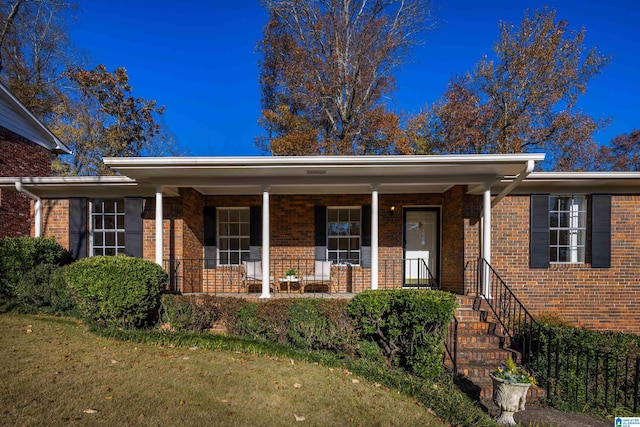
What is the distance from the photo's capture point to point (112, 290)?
253 inches

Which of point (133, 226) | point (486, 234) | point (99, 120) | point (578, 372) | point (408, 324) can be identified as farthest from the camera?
point (99, 120)

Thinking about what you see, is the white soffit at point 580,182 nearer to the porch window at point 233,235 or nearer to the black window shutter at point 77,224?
the porch window at point 233,235

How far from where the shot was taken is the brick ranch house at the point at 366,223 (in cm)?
752

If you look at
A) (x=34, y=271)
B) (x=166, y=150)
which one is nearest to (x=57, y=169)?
(x=166, y=150)

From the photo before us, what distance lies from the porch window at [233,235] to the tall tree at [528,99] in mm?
11662

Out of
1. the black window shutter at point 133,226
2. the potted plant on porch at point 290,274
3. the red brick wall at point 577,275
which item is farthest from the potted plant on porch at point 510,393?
the black window shutter at point 133,226

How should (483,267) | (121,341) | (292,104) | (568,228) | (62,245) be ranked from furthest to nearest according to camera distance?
1. (292,104)
2. (62,245)
3. (568,228)
4. (483,267)
5. (121,341)

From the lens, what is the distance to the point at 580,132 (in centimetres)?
1705

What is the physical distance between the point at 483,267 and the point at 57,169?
906 inches

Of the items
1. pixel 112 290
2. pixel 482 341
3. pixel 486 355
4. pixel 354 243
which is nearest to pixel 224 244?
pixel 354 243

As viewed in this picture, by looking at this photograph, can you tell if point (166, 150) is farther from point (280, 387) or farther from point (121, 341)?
point (280, 387)

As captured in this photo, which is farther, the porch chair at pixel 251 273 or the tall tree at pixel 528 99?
the tall tree at pixel 528 99

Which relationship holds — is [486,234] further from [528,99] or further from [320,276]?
[528,99]

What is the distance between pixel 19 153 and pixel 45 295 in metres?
6.26
